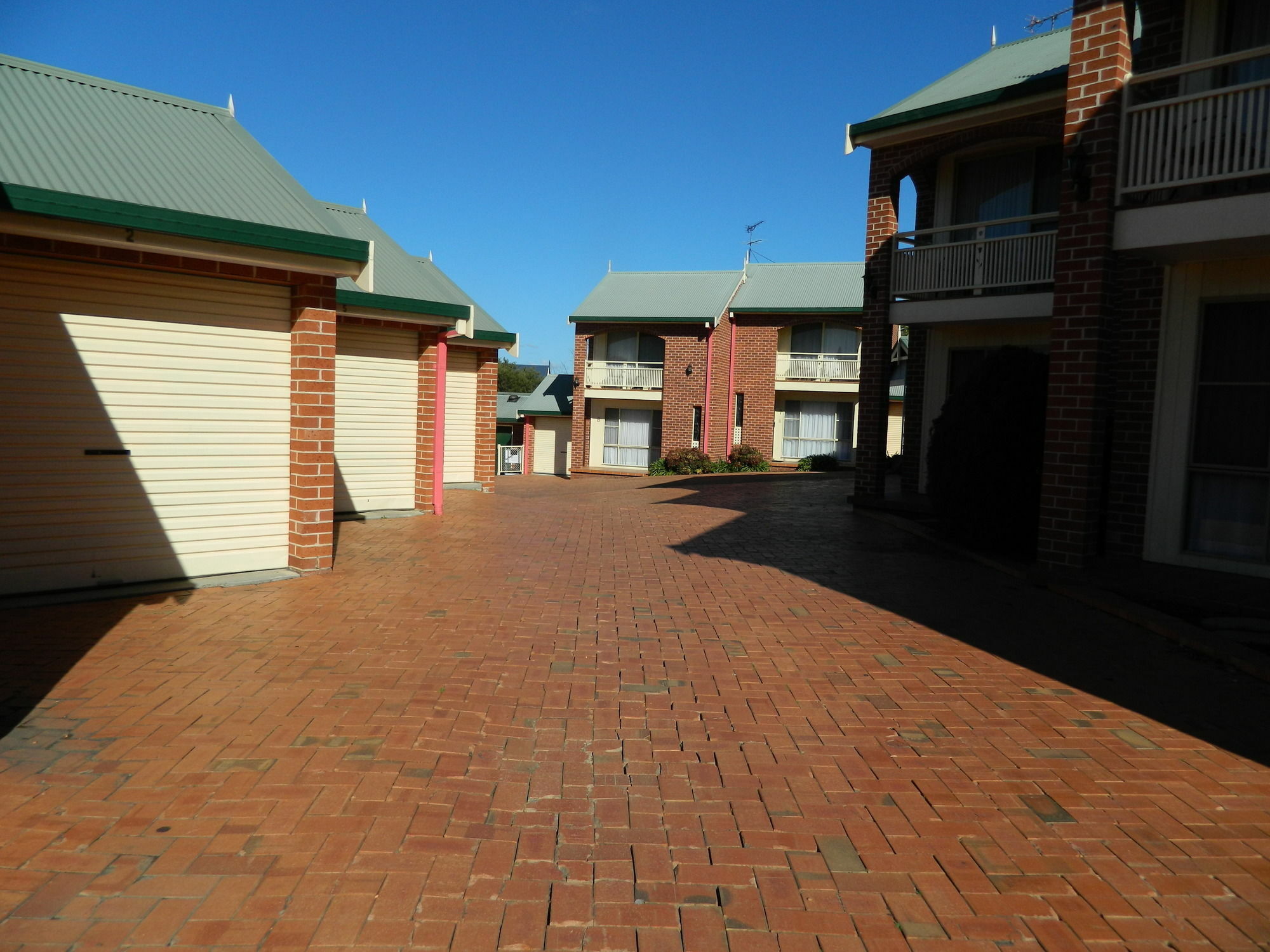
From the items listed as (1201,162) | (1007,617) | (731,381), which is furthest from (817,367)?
(1007,617)

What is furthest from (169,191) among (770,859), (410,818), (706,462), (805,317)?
(805,317)

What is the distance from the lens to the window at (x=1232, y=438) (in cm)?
849

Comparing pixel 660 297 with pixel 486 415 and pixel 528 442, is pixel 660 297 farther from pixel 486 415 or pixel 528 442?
pixel 486 415

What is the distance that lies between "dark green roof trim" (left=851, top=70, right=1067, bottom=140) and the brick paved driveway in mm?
7459

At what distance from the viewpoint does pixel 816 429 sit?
31438mm

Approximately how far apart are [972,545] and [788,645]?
453 centimetres

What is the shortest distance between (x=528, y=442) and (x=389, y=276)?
26.6 meters

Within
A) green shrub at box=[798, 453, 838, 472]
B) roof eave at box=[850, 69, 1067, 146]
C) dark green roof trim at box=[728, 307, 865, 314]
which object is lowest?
green shrub at box=[798, 453, 838, 472]

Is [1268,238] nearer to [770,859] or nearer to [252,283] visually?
[770,859]

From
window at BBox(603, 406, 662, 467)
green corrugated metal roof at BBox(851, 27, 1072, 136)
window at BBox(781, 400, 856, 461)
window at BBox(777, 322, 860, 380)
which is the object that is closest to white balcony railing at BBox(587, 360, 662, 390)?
window at BBox(603, 406, 662, 467)

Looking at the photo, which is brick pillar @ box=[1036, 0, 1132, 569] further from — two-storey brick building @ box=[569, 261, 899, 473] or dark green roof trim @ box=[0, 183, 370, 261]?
two-storey brick building @ box=[569, 261, 899, 473]

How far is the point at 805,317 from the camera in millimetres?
30609

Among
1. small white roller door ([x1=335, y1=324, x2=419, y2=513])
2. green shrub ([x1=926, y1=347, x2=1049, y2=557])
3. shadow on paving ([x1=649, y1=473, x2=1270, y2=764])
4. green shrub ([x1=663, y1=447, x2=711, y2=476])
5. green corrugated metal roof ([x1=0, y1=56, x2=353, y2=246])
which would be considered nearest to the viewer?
shadow on paving ([x1=649, y1=473, x2=1270, y2=764])

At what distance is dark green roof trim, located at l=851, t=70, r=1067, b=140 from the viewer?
37.7ft
